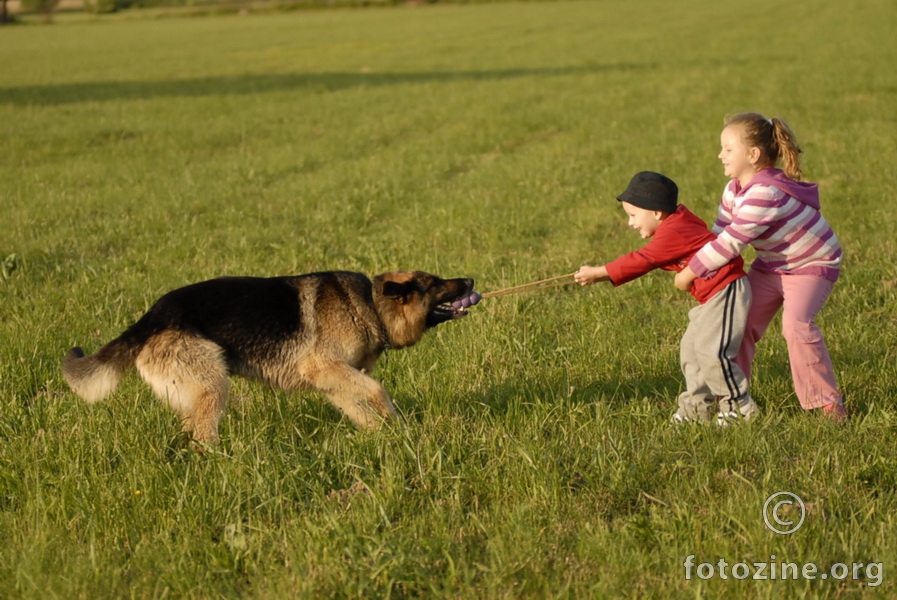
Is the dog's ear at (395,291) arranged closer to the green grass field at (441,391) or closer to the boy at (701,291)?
the green grass field at (441,391)

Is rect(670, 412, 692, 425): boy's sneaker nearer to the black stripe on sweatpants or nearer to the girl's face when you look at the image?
the black stripe on sweatpants

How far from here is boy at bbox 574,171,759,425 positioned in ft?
17.0

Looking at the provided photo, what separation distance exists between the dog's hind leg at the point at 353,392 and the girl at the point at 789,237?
185cm

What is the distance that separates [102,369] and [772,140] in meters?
4.07

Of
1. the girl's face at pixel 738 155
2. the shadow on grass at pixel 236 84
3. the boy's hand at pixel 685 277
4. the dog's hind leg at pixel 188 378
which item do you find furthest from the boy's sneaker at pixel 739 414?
the shadow on grass at pixel 236 84

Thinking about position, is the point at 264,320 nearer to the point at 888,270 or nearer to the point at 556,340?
the point at 556,340

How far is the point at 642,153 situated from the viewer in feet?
52.1

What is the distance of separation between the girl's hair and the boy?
54cm

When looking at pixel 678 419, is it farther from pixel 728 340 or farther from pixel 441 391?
pixel 441 391

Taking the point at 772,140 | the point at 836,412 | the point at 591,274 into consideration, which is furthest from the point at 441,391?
the point at 772,140

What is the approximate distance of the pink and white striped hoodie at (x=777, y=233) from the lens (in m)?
5.04

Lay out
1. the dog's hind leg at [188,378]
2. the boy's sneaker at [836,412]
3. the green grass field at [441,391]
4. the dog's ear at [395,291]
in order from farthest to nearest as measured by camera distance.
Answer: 1. the dog's ear at [395,291]
2. the boy's sneaker at [836,412]
3. the dog's hind leg at [188,378]
4. the green grass field at [441,391]

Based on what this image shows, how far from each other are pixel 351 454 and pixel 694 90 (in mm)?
21772

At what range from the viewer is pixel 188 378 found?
5.00 meters
